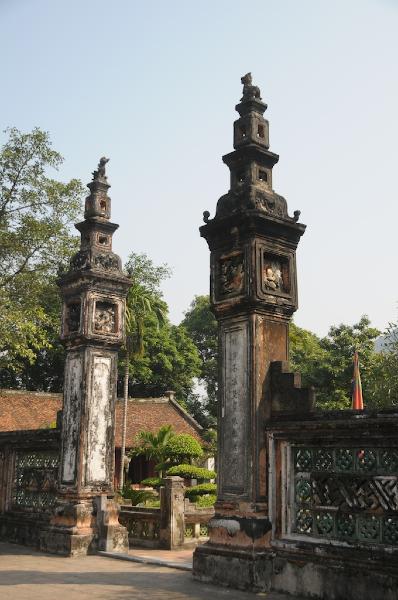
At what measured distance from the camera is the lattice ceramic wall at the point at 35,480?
11.6 meters

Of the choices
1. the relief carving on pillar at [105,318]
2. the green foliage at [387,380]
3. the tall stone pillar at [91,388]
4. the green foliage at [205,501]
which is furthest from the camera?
the green foliage at [387,380]

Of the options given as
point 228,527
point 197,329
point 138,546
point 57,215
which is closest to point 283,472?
point 228,527

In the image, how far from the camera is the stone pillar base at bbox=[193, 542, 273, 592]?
23.7 ft

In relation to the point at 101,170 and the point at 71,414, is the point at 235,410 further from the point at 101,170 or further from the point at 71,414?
the point at 101,170

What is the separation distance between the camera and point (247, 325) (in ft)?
26.7

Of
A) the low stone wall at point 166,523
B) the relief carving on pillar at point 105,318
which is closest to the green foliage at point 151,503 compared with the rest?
the low stone wall at point 166,523

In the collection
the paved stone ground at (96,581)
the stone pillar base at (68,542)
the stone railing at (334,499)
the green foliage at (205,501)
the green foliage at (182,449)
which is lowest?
the paved stone ground at (96,581)

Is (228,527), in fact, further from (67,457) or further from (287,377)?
(67,457)

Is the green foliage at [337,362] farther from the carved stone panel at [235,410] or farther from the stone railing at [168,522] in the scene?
the carved stone panel at [235,410]

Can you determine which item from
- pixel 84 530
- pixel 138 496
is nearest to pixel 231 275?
pixel 84 530

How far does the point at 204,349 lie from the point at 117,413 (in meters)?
17.2

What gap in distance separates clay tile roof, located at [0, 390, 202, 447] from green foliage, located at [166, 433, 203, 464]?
17.8 ft

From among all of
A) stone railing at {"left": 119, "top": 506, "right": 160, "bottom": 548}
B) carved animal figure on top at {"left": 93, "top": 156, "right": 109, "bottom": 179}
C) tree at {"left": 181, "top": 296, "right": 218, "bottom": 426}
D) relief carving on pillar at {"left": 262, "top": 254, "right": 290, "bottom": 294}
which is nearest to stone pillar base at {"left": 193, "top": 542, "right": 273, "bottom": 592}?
relief carving on pillar at {"left": 262, "top": 254, "right": 290, "bottom": 294}

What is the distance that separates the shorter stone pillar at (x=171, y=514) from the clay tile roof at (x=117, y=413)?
17.7m
